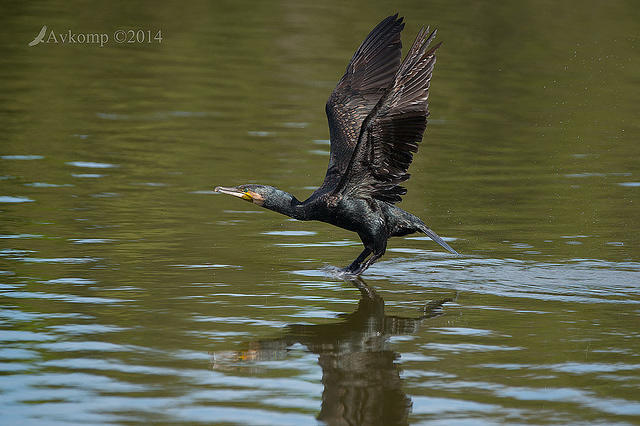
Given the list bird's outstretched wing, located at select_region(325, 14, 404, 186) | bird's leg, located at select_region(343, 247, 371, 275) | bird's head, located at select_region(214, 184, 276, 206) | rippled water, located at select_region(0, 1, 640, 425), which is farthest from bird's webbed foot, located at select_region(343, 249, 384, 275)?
bird's outstretched wing, located at select_region(325, 14, 404, 186)

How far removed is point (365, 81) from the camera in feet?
32.6

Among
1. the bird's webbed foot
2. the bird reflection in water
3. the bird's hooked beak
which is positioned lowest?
the bird reflection in water

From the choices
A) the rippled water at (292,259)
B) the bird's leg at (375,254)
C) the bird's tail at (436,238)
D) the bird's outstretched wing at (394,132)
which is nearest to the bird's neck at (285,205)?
the bird's outstretched wing at (394,132)

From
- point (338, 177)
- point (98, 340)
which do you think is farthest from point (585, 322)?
point (98, 340)

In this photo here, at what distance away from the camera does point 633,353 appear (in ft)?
22.7

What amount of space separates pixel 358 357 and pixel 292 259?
2518mm

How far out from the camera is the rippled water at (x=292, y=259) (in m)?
6.19

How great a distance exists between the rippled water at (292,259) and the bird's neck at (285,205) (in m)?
0.48

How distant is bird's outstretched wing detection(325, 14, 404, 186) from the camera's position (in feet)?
31.8

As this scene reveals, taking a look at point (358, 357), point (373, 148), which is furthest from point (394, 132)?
point (358, 357)

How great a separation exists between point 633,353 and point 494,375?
3.36ft

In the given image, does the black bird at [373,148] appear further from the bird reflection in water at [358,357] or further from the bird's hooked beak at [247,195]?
the bird reflection in water at [358,357]

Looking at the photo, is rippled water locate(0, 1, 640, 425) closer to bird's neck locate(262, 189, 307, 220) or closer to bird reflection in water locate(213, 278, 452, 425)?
bird reflection in water locate(213, 278, 452, 425)

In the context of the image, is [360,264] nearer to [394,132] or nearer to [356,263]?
[356,263]
